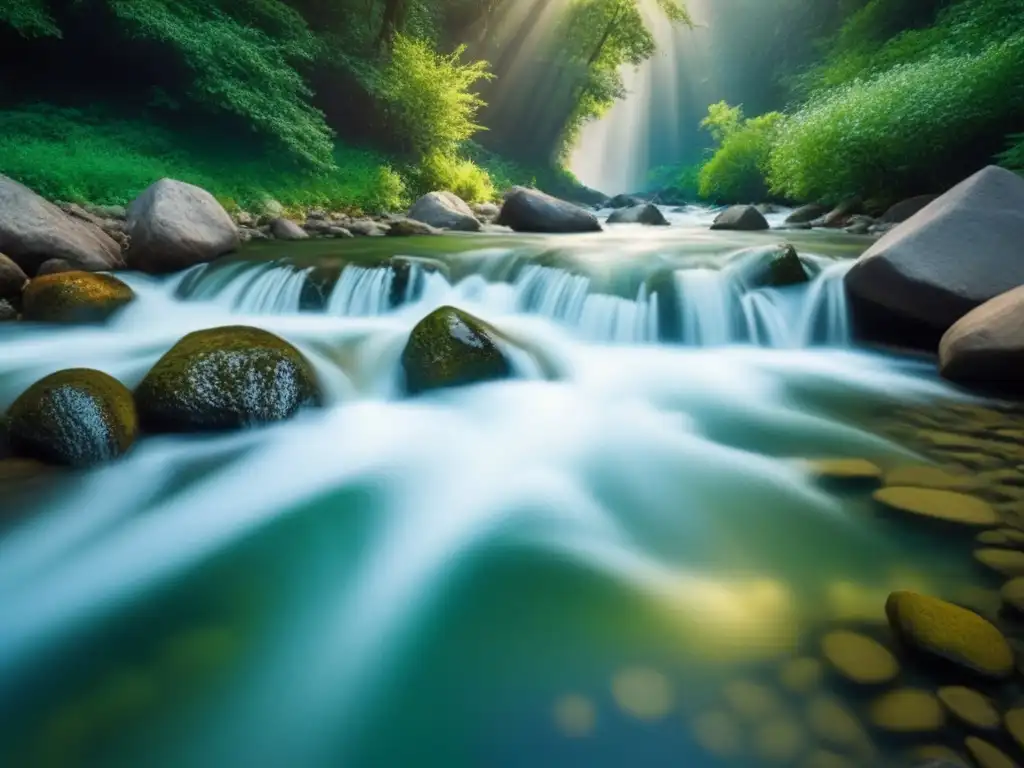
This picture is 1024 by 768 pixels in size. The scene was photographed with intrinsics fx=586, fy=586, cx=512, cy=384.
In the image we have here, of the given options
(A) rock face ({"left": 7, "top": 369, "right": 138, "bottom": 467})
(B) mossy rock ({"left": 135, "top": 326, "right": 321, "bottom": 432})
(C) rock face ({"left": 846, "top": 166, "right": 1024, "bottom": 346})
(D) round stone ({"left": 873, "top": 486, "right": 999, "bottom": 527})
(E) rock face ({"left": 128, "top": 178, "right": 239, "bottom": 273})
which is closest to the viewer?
(D) round stone ({"left": 873, "top": 486, "right": 999, "bottom": 527})

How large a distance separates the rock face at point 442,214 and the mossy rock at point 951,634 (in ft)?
30.8

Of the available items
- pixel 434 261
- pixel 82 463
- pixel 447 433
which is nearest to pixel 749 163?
pixel 434 261

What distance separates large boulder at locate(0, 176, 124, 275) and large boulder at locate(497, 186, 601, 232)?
6.63m

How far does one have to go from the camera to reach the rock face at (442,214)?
10328mm

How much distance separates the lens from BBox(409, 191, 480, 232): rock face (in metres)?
10.3

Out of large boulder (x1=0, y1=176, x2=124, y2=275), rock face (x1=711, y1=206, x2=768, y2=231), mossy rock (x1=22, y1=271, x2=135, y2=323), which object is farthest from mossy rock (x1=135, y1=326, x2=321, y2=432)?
rock face (x1=711, y1=206, x2=768, y2=231)

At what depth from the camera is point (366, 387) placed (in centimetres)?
395

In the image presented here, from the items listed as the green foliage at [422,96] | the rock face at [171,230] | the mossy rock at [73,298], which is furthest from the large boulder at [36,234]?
the green foliage at [422,96]

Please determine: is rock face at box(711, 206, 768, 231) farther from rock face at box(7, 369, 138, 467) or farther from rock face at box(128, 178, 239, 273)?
rock face at box(7, 369, 138, 467)

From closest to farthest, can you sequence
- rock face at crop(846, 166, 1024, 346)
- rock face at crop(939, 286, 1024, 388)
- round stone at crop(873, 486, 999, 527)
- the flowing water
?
1. the flowing water
2. round stone at crop(873, 486, 999, 527)
3. rock face at crop(939, 286, 1024, 388)
4. rock face at crop(846, 166, 1024, 346)

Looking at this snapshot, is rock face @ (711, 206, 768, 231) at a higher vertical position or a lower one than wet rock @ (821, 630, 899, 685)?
higher

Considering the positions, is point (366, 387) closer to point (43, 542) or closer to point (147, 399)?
point (147, 399)

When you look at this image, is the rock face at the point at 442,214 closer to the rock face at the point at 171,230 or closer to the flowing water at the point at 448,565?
the rock face at the point at 171,230

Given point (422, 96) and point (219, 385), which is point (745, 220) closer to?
point (422, 96)
